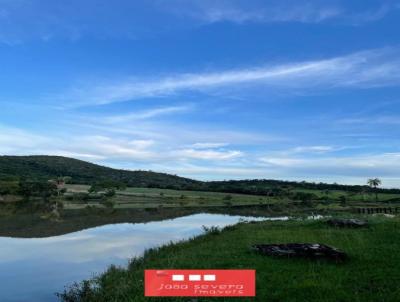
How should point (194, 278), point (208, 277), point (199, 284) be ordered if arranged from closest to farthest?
point (208, 277) → point (199, 284) → point (194, 278)

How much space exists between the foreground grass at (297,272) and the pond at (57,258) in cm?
246

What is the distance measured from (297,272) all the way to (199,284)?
5.16 meters

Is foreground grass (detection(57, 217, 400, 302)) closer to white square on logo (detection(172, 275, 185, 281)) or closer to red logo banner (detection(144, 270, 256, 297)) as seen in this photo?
red logo banner (detection(144, 270, 256, 297))

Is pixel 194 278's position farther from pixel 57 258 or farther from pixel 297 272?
pixel 57 258

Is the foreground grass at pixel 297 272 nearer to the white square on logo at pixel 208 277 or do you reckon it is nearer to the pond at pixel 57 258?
the white square on logo at pixel 208 277

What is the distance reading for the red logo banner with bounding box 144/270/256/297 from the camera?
1186 cm

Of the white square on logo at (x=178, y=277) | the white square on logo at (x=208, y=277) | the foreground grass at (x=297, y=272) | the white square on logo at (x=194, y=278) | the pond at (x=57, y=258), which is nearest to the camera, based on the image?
the white square on logo at (x=208, y=277)

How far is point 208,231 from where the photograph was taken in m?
35.0

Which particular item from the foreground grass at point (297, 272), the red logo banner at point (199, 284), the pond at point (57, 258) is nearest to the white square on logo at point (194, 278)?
the red logo banner at point (199, 284)

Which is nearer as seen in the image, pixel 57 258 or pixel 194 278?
pixel 194 278

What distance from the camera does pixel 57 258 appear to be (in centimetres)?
2870

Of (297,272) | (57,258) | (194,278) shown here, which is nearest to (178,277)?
(194,278)

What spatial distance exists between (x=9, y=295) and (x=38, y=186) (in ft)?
449

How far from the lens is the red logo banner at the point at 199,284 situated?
11859 millimetres
